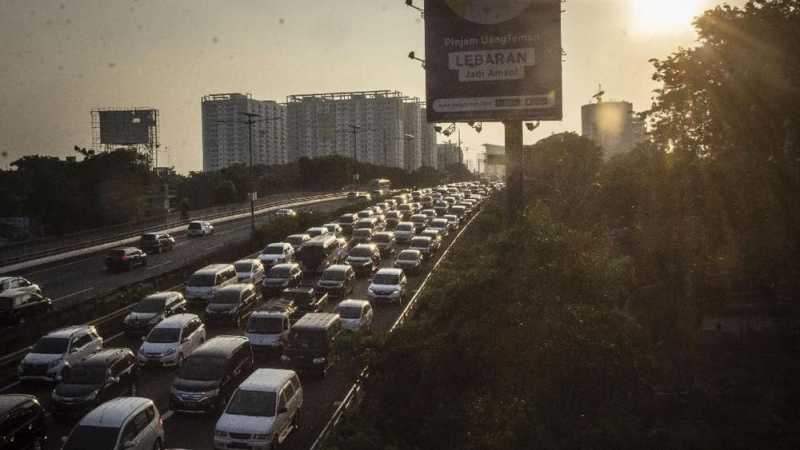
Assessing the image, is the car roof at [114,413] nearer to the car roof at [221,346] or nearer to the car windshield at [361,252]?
the car roof at [221,346]

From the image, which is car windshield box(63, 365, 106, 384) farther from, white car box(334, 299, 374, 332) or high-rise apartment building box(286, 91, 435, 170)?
high-rise apartment building box(286, 91, 435, 170)

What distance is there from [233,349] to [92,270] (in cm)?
2663

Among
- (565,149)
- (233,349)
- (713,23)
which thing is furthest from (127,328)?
(565,149)

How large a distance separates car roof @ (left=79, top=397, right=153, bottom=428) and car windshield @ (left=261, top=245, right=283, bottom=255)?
23.3m

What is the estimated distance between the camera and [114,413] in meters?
14.0

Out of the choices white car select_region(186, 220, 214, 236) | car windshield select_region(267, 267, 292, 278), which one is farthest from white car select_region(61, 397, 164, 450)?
white car select_region(186, 220, 214, 236)

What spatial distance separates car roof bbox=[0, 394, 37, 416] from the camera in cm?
1488

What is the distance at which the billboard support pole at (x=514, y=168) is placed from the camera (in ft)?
88.4

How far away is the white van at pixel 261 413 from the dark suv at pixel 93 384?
440cm

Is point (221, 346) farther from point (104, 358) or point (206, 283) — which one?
point (206, 283)

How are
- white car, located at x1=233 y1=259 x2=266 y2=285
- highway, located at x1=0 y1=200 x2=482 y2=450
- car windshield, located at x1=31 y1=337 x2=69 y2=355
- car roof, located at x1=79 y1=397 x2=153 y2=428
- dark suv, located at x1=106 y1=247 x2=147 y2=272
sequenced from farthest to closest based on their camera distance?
1. dark suv, located at x1=106 y1=247 x2=147 y2=272
2. white car, located at x1=233 y1=259 x2=266 y2=285
3. car windshield, located at x1=31 y1=337 x2=69 y2=355
4. highway, located at x1=0 y1=200 x2=482 y2=450
5. car roof, located at x1=79 y1=397 x2=153 y2=428

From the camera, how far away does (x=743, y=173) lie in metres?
21.3

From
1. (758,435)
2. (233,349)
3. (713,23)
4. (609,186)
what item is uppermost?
(713,23)

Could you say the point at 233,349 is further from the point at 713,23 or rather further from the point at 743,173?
the point at 713,23
